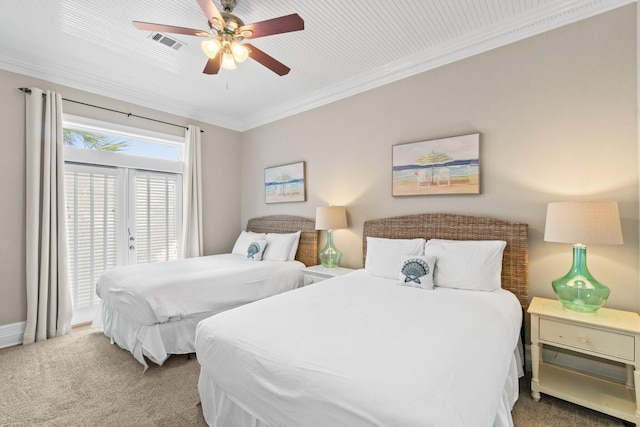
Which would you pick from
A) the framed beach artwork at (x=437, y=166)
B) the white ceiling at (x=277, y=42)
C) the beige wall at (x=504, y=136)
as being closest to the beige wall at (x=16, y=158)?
the beige wall at (x=504, y=136)

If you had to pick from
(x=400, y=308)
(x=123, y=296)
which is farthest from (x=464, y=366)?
(x=123, y=296)

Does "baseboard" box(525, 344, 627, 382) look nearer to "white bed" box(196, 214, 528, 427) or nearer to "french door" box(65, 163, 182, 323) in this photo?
"white bed" box(196, 214, 528, 427)

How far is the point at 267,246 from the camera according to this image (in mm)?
3871

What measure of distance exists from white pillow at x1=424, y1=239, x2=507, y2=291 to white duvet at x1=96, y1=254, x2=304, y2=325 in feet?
5.48

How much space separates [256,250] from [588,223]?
3173mm

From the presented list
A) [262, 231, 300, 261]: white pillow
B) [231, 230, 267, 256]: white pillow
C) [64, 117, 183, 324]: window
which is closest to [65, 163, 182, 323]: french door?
[64, 117, 183, 324]: window

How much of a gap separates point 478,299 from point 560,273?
830 mm

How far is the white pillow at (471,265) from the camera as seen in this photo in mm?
2264

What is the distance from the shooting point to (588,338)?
5.99ft

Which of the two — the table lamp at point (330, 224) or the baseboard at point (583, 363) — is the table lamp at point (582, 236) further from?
the table lamp at point (330, 224)

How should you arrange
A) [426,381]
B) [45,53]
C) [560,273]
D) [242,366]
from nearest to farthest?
1. [426,381]
2. [242,366]
3. [560,273]
4. [45,53]

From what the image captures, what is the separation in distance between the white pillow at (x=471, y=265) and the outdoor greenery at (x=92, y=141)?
13.1 ft

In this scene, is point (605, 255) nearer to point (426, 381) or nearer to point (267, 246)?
point (426, 381)

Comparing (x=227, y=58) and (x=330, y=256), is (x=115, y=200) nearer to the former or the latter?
(x=227, y=58)
